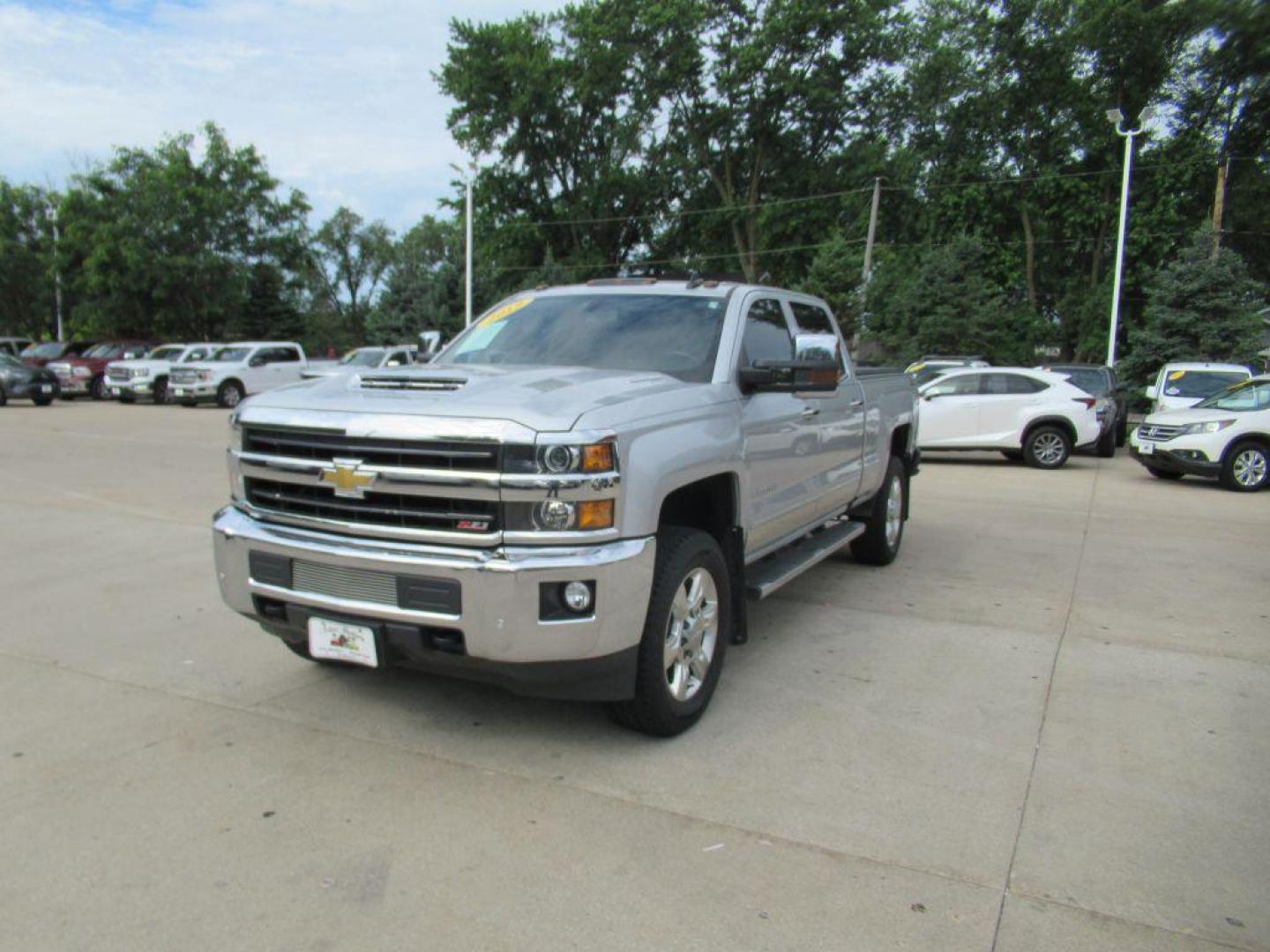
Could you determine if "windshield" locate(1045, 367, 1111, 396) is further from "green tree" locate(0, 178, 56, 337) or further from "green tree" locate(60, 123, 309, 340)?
"green tree" locate(0, 178, 56, 337)

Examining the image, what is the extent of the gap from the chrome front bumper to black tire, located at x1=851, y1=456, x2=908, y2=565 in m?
4.11

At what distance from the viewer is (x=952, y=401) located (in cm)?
1606

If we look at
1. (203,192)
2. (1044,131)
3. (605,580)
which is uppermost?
(1044,131)

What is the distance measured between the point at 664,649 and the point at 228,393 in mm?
26475

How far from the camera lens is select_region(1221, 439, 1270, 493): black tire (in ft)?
42.4

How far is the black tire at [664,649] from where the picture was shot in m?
3.87

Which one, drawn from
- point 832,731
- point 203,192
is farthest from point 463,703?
point 203,192


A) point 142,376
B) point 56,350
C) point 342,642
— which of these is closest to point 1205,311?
point 342,642

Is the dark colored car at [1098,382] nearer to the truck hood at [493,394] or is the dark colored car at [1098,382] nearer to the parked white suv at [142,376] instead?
the truck hood at [493,394]

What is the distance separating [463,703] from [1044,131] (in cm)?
4401

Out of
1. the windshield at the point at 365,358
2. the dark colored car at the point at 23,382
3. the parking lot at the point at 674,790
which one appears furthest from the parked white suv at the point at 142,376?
the parking lot at the point at 674,790

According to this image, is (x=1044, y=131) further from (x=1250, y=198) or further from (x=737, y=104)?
(x=737, y=104)

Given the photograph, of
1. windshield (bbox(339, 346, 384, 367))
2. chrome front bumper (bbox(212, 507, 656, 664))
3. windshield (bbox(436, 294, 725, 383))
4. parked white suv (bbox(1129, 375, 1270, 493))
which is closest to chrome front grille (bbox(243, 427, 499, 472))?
chrome front bumper (bbox(212, 507, 656, 664))

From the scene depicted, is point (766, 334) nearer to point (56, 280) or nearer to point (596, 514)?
point (596, 514)
